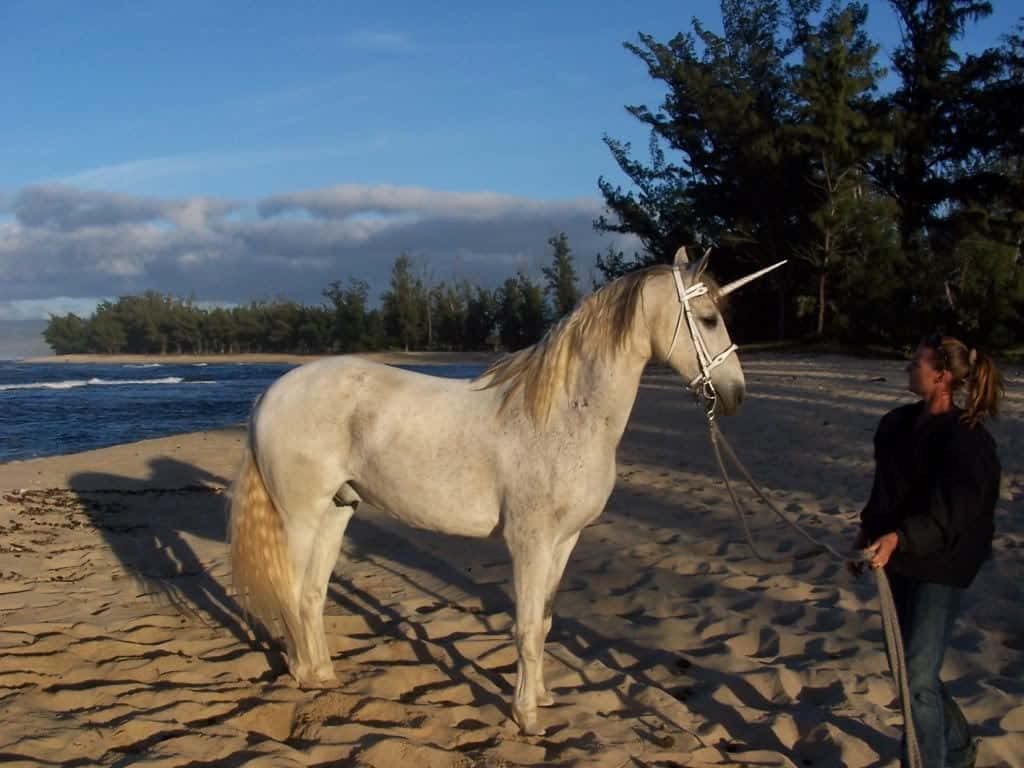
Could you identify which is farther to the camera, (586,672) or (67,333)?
(67,333)

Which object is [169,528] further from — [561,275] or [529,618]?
A: [561,275]

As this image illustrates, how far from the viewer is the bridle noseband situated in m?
3.14

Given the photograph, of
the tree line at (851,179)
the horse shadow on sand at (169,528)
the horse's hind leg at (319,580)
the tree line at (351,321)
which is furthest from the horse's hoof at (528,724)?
the tree line at (351,321)

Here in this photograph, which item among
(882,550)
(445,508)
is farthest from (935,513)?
(445,508)

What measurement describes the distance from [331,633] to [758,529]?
3.24 metres

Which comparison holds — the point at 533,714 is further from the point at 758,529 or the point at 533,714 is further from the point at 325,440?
the point at 758,529

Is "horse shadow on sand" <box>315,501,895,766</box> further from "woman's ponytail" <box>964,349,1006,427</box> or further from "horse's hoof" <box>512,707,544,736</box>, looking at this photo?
"woman's ponytail" <box>964,349,1006,427</box>

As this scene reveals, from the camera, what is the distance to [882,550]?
266 cm

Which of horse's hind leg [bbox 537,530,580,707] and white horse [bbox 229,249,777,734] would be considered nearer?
white horse [bbox 229,249,777,734]

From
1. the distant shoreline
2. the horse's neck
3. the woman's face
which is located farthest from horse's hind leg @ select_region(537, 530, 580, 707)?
the distant shoreline

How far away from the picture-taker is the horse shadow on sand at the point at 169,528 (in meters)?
5.12

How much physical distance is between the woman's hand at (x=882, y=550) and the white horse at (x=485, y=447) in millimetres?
719

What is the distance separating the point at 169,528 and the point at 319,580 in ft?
13.2

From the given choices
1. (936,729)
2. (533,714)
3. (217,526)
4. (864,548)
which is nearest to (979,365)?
(864,548)
